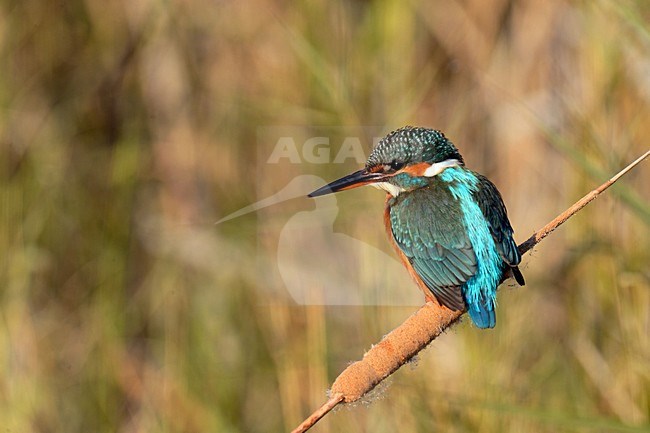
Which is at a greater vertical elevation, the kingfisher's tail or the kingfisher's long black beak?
the kingfisher's long black beak

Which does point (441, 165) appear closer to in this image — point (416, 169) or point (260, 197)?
point (416, 169)

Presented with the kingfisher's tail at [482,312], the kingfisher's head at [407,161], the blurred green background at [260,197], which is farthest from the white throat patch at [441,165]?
the blurred green background at [260,197]

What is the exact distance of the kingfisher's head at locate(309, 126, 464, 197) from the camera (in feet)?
7.11

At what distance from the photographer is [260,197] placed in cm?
429

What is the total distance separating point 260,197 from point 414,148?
85.0 inches

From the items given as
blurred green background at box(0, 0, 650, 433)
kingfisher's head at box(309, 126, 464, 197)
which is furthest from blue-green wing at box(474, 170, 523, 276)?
blurred green background at box(0, 0, 650, 433)

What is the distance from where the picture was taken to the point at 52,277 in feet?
14.1

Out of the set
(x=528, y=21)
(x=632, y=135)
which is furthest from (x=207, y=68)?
(x=632, y=135)

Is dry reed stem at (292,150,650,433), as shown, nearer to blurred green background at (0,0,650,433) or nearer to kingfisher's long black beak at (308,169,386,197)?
kingfisher's long black beak at (308,169,386,197)

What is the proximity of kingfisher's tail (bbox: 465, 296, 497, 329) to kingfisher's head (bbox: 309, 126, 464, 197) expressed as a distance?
1.04 ft

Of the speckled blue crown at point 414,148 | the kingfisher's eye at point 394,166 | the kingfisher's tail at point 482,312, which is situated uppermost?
the speckled blue crown at point 414,148

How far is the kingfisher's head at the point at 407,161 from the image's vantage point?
7.11 ft

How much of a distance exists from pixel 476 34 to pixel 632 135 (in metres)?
1.15

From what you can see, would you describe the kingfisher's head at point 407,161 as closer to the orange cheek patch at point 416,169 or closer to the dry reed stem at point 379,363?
the orange cheek patch at point 416,169
